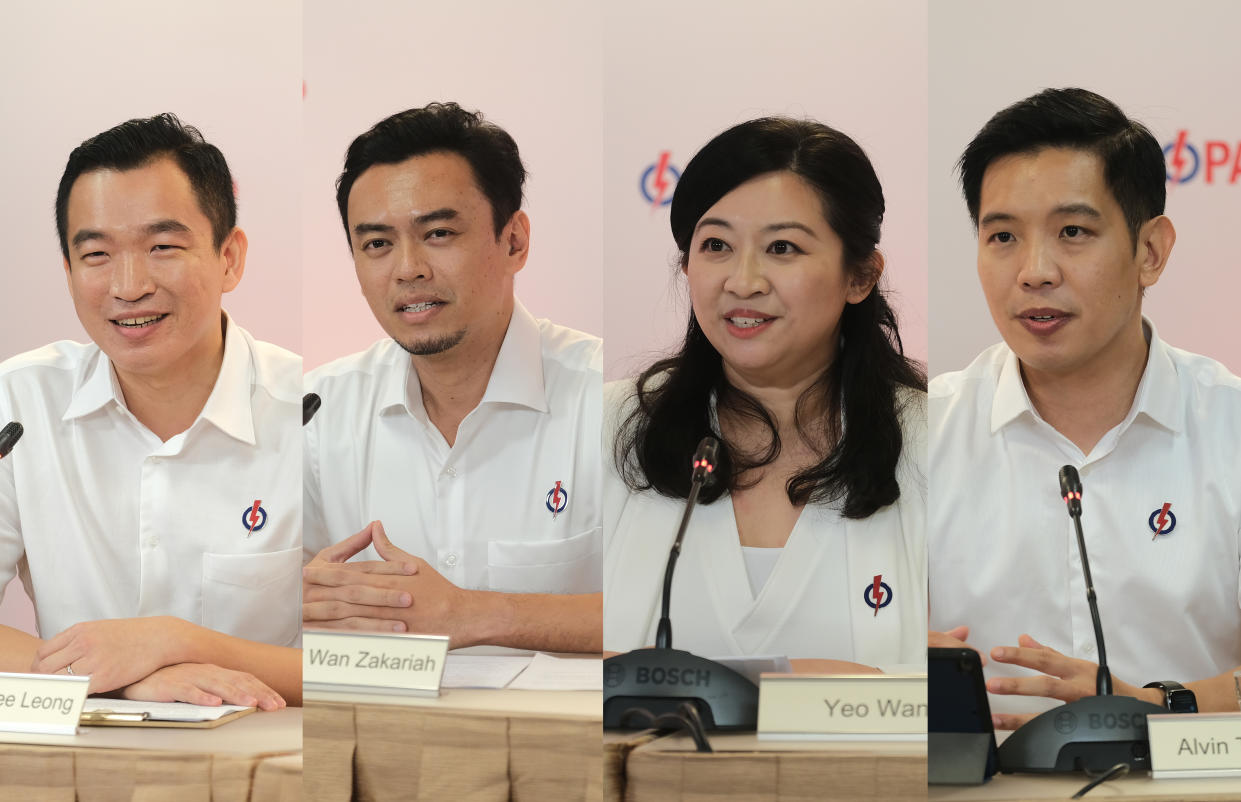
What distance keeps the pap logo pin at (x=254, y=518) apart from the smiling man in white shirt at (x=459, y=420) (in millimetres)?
245

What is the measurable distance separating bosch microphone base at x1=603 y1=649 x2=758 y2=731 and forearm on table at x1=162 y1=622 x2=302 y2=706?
706 millimetres

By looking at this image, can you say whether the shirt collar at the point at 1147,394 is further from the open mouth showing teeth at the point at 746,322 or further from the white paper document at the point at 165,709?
the white paper document at the point at 165,709

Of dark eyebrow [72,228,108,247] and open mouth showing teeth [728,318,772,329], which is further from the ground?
dark eyebrow [72,228,108,247]

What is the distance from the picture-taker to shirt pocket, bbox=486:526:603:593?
1788 mm

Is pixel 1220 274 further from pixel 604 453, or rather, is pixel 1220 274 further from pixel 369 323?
pixel 369 323

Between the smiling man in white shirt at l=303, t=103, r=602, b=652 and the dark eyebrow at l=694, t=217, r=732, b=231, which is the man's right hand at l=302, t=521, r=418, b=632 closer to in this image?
the smiling man in white shirt at l=303, t=103, r=602, b=652

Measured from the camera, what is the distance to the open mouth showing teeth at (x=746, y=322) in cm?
168

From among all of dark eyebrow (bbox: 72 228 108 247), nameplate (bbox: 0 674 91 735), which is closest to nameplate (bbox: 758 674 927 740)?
nameplate (bbox: 0 674 91 735)

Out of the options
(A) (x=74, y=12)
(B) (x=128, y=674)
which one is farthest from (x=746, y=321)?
(A) (x=74, y=12)

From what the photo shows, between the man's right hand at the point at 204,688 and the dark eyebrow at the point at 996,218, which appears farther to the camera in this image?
the man's right hand at the point at 204,688

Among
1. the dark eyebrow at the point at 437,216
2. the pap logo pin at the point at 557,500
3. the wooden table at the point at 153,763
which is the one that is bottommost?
the wooden table at the point at 153,763

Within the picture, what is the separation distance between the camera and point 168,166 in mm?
2051

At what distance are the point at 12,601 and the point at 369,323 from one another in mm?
1016

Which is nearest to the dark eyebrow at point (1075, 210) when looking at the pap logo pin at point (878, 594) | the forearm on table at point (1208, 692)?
the pap logo pin at point (878, 594)
